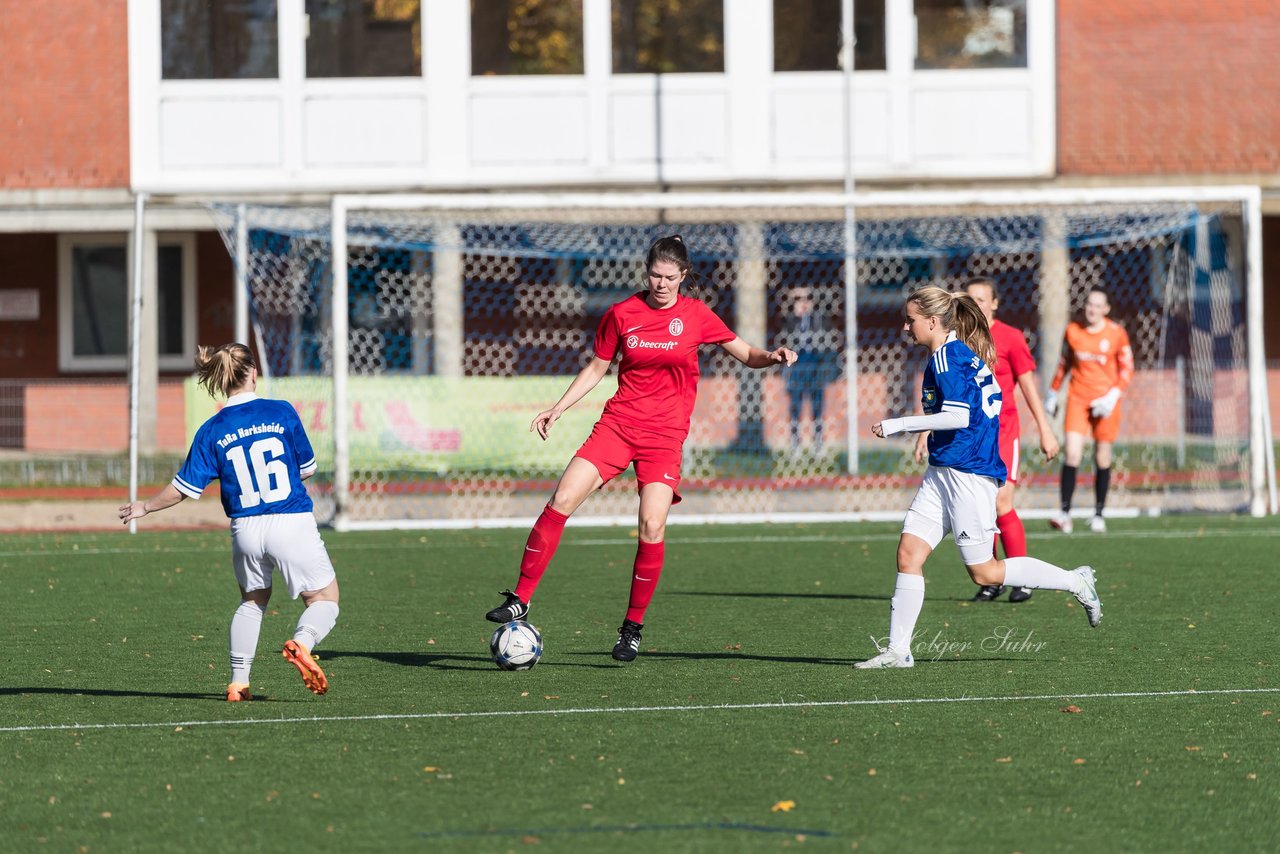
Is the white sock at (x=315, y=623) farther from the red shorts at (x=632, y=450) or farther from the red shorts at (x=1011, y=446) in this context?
the red shorts at (x=1011, y=446)

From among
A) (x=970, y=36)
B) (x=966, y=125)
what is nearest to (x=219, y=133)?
(x=966, y=125)

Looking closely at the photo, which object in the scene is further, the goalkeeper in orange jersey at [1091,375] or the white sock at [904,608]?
the goalkeeper in orange jersey at [1091,375]

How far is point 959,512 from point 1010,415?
2.91 metres

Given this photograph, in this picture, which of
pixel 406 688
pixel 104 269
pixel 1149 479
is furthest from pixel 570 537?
pixel 104 269

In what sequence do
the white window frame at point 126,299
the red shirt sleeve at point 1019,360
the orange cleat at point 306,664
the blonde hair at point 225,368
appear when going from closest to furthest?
the orange cleat at point 306,664 < the blonde hair at point 225,368 < the red shirt sleeve at point 1019,360 < the white window frame at point 126,299

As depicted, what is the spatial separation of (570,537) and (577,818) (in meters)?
9.58

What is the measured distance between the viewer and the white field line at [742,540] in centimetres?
1354

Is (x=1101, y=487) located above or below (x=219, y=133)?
below

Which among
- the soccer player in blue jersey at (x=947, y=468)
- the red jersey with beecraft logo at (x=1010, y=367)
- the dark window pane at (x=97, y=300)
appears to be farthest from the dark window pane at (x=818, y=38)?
the soccer player in blue jersey at (x=947, y=468)

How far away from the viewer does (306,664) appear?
6516mm

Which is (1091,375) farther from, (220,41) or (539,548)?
(220,41)

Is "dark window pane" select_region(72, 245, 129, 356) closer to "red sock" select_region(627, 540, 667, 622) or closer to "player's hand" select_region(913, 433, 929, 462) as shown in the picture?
"red sock" select_region(627, 540, 667, 622)

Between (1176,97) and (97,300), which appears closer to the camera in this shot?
(1176,97)

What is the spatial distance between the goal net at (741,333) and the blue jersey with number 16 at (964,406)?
302 inches
